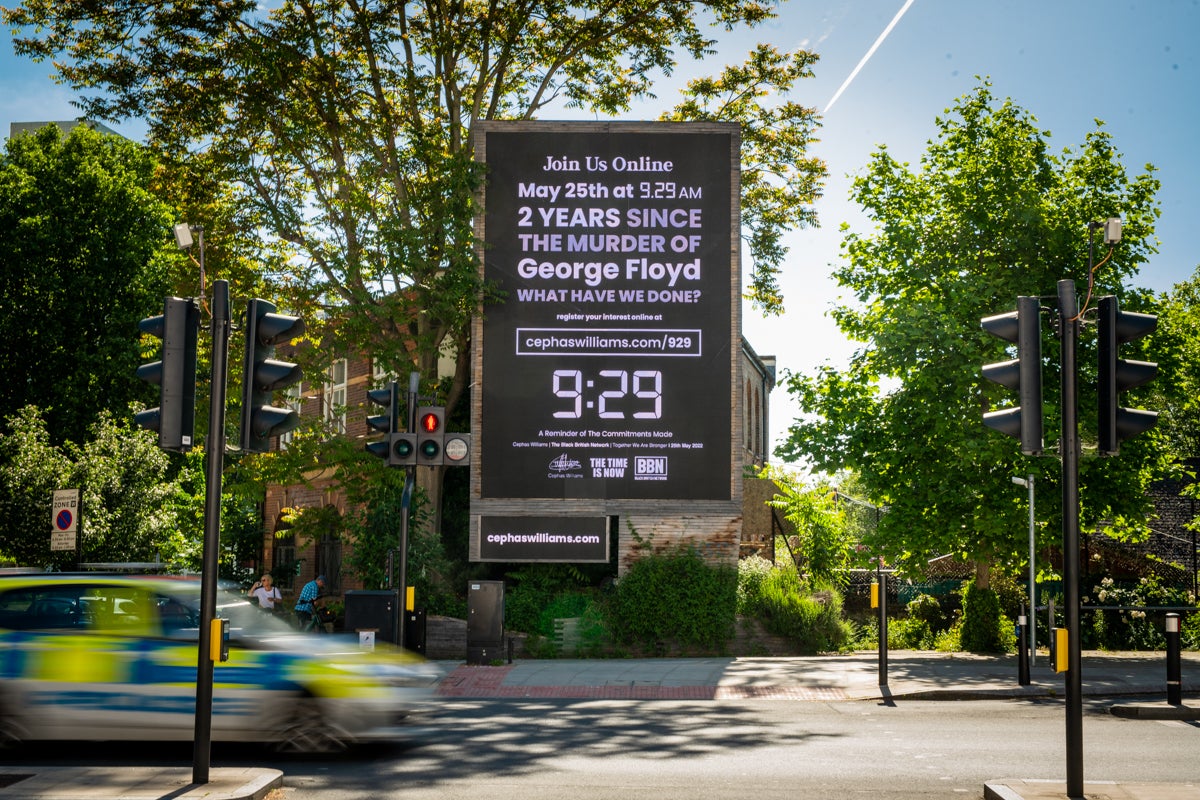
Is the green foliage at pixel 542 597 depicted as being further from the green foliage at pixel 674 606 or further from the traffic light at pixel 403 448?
the traffic light at pixel 403 448

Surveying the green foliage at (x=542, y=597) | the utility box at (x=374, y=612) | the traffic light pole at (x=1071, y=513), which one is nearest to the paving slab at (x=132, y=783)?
the traffic light pole at (x=1071, y=513)

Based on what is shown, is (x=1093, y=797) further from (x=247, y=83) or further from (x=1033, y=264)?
(x=247, y=83)

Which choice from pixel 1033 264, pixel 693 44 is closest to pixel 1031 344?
pixel 1033 264


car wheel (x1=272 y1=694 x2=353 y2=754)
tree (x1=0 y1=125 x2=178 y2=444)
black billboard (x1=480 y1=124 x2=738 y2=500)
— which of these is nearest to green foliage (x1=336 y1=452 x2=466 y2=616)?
black billboard (x1=480 y1=124 x2=738 y2=500)

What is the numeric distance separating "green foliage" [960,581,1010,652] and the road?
8.11 metres

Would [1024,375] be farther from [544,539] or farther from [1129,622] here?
[1129,622]

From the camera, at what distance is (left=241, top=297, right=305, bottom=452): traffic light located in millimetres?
8828

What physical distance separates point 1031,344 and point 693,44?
753 inches

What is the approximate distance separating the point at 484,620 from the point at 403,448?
4.99 m

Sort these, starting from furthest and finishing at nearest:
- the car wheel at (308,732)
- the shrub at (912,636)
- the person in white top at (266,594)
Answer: the person in white top at (266,594), the shrub at (912,636), the car wheel at (308,732)

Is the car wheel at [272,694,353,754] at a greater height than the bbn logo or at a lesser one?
lesser

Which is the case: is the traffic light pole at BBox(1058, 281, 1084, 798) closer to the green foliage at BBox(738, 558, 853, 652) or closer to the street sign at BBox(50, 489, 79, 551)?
the green foliage at BBox(738, 558, 853, 652)

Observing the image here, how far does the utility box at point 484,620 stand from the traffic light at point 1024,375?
11.8m

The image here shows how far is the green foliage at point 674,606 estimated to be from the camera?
2203 cm
